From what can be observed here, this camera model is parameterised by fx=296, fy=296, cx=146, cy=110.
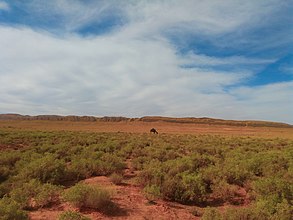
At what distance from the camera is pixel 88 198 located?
290 inches

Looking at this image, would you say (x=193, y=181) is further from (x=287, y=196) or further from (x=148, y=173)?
(x=287, y=196)

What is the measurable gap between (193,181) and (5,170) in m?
7.56

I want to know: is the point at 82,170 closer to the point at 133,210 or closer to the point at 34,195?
the point at 34,195

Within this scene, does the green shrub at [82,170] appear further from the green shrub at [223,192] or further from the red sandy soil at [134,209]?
the green shrub at [223,192]

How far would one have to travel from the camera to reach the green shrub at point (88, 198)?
288 inches

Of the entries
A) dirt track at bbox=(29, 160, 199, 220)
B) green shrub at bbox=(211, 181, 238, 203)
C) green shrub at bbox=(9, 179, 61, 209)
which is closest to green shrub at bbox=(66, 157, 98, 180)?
green shrub at bbox=(9, 179, 61, 209)

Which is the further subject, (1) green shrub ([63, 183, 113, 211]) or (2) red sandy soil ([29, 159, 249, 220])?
(1) green shrub ([63, 183, 113, 211])

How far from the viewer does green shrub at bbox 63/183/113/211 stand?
732cm

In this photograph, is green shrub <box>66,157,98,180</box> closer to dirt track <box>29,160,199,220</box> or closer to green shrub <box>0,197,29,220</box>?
dirt track <box>29,160,199,220</box>

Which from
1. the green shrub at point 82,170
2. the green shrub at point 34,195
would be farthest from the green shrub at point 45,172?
the green shrub at point 34,195

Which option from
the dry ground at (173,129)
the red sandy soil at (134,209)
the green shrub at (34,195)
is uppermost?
the dry ground at (173,129)

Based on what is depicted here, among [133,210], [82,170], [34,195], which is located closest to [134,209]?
[133,210]

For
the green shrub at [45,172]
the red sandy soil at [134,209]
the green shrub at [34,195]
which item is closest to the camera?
the red sandy soil at [134,209]

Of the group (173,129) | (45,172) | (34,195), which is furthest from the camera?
(173,129)
